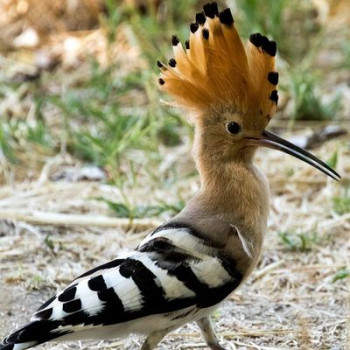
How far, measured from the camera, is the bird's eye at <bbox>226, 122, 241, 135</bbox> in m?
2.69

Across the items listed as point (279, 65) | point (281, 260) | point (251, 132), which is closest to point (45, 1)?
point (279, 65)

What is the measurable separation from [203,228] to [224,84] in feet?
1.43

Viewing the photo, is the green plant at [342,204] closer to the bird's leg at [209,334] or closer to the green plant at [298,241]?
the green plant at [298,241]

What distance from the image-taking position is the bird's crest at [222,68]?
8.61 ft

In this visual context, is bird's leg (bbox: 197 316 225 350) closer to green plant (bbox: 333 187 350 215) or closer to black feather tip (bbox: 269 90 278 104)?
black feather tip (bbox: 269 90 278 104)

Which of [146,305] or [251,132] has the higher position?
[251,132]

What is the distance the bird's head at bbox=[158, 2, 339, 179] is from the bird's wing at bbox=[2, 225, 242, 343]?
354 mm

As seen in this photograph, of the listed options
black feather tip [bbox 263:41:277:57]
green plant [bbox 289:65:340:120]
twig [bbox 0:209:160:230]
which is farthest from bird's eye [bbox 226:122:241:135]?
green plant [bbox 289:65:340:120]

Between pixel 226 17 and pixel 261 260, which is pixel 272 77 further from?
pixel 261 260

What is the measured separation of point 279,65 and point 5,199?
6.58 feet

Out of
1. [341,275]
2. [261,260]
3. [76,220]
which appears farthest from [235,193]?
[76,220]

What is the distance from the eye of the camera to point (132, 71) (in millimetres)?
5555

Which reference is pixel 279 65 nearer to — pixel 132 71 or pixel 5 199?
pixel 132 71

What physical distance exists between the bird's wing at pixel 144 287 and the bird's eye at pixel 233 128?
1.15 feet
